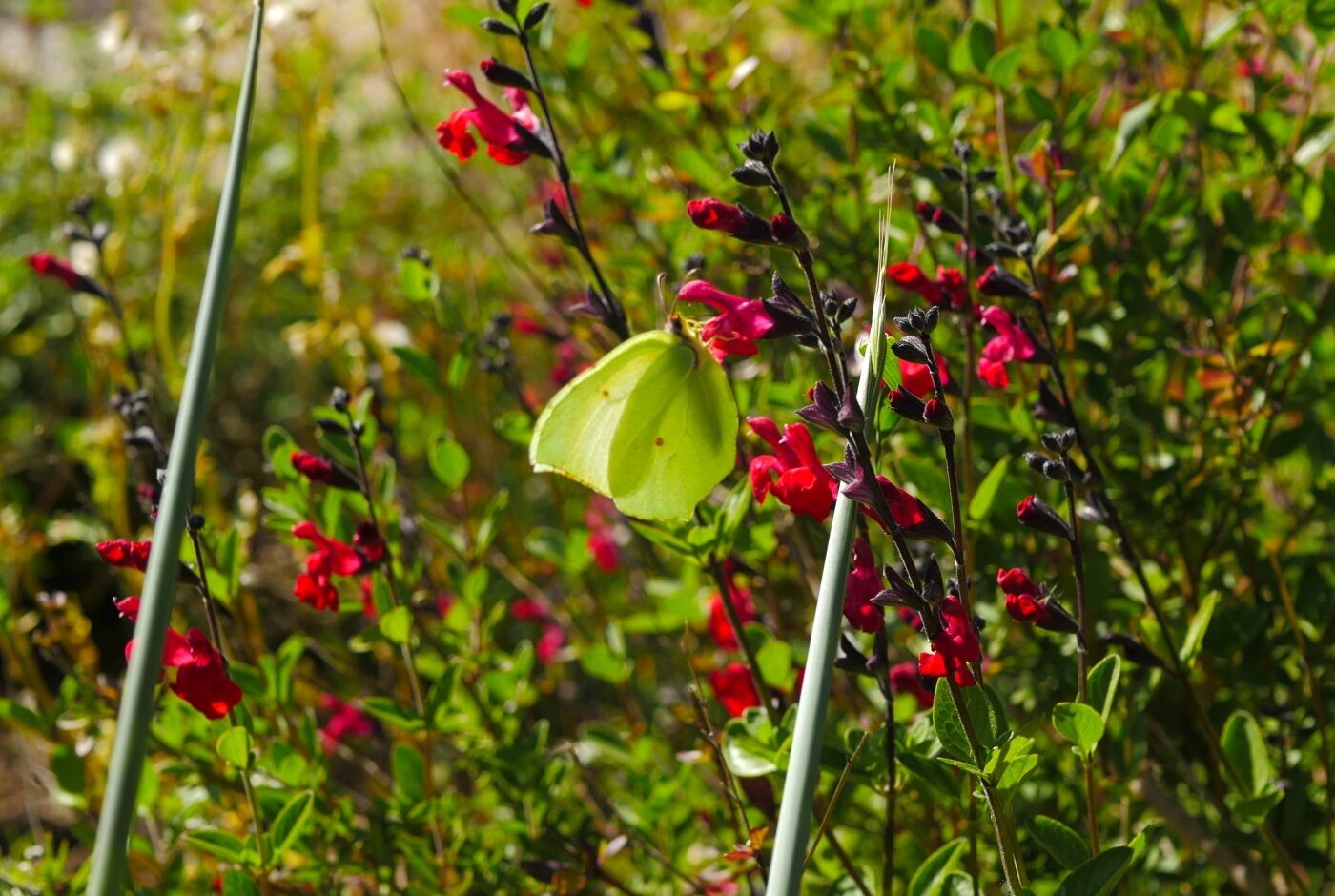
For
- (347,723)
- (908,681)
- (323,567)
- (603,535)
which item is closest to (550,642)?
(603,535)

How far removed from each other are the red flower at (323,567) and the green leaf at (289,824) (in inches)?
10.9

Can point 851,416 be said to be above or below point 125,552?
above

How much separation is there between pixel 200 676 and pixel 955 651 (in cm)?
83

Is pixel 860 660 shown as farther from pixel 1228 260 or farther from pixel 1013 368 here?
pixel 1228 260

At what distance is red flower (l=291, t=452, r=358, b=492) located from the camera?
1559 mm

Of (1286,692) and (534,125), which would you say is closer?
(534,125)

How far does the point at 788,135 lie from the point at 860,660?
136 cm

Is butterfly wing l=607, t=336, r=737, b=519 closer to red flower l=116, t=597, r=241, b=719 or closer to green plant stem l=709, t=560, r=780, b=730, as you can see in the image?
green plant stem l=709, t=560, r=780, b=730

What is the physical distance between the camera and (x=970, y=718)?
1042mm

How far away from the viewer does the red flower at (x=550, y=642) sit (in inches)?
113

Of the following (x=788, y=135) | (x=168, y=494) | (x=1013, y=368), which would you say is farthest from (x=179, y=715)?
(x=788, y=135)

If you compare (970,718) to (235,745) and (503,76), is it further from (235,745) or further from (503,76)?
(503,76)

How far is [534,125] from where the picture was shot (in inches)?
59.2

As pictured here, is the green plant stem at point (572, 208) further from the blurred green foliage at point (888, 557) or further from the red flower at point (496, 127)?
the blurred green foliage at point (888, 557)
